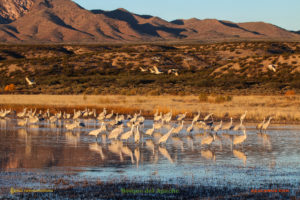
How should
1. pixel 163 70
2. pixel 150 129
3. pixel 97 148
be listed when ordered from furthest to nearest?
pixel 163 70 → pixel 150 129 → pixel 97 148

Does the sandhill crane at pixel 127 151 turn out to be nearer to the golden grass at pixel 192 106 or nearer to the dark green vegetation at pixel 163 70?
the golden grass at pixel 192 106

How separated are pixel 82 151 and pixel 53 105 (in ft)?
69.6

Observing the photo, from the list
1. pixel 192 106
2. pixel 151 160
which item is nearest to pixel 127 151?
pixel 151 160

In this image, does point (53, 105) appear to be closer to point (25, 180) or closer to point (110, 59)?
point (25, 180)

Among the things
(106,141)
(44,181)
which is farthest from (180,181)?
(106,141)

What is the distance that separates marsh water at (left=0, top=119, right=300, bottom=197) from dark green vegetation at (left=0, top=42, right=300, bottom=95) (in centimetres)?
3090

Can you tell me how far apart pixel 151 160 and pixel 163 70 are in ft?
209

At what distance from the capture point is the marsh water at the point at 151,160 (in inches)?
471

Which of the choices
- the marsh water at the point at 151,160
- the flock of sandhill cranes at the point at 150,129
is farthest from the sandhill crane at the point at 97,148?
the flock of sandhill cranes at the point at 150,129

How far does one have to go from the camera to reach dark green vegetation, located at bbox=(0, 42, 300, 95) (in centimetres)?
5709

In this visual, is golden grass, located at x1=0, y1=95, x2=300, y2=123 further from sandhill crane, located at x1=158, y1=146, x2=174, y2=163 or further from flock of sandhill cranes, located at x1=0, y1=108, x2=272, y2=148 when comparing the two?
sandhill crane, located at x1=158, y1=146, x2=174, y2=163

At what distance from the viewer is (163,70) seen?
78.1 metres

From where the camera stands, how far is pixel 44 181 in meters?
11.6

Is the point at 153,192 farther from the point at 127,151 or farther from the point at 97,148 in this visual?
the point at 97,148
